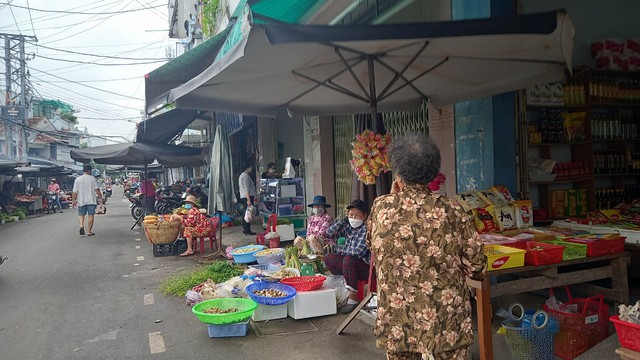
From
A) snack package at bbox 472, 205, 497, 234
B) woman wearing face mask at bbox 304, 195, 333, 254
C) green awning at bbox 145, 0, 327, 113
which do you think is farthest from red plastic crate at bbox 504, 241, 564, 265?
green awning at bbox 145, 0, 327, 113

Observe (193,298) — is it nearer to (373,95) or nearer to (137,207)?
(373,95)

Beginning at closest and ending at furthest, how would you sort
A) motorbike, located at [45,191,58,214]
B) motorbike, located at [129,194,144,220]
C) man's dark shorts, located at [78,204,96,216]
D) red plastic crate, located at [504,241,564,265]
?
red plastic crate, located at [504,241,564,265], man's dark shorts, located at [78,204,96,216], motorbike, located at [129,194,144,220], motorbike, located at [45,191,58,214]

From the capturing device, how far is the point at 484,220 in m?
4.17

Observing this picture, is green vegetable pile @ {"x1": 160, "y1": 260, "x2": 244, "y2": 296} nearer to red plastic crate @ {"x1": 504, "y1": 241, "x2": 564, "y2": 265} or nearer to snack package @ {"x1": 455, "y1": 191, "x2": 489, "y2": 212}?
snack package @ {"x1": 455, "y1": 191, "x2": 489, "y2": 212}

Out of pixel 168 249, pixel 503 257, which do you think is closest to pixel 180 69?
pixel 168 249

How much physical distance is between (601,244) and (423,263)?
231cm

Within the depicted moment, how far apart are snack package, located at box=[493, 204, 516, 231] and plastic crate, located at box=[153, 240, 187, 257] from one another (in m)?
6.63

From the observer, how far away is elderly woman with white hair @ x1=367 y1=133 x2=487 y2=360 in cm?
220

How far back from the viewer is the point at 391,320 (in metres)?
2.30

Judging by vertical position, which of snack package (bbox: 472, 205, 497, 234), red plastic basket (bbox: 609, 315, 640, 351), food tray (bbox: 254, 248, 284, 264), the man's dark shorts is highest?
snack package (bbox: 472, 205, 497, 234)

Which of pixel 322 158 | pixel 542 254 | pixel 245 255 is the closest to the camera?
pixel 542 254

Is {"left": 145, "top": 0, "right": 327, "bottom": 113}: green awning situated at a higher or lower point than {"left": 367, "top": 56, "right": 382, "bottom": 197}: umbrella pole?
higher

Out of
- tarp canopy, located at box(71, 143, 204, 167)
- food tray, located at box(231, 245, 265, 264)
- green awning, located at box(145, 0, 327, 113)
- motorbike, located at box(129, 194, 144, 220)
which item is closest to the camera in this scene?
food tray, located at box(231, 245, 265, 264)

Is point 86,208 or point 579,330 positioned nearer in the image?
point 579,330
